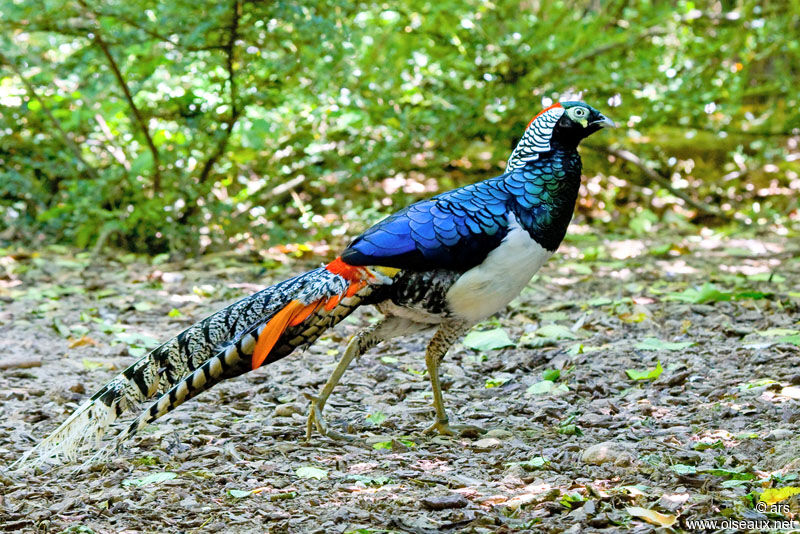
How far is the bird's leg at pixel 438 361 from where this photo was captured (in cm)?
379

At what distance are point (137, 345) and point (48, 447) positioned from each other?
1.91 m

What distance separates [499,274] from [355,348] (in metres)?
0.73

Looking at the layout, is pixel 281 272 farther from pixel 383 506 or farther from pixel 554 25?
pixel 383 506

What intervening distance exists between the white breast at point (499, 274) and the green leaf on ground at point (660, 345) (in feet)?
4.52

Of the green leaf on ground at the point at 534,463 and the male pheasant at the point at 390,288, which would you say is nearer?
the green leaf on ground at the point at 534,463

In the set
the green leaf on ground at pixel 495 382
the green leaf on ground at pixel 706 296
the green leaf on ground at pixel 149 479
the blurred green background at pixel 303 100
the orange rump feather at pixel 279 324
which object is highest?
the blurred green background at pixel 303 100

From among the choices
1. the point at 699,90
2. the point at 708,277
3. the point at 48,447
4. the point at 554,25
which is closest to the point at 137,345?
the point at 48,447

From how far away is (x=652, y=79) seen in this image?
7.58 m

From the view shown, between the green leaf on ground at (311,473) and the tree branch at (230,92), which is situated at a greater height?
the tree branch at (230,92)

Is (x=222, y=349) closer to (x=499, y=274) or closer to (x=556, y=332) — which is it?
(x=499, y=274)

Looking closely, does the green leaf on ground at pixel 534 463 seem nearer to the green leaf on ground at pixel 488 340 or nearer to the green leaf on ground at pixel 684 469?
the green leaf on ground at pixel 684 469

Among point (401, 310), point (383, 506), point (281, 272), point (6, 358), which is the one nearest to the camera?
point (383, 506)

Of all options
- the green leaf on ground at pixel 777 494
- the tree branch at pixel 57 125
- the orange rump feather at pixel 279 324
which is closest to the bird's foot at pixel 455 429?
the orange rump feather at pixel 279 324

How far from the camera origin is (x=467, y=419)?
4.04 m
